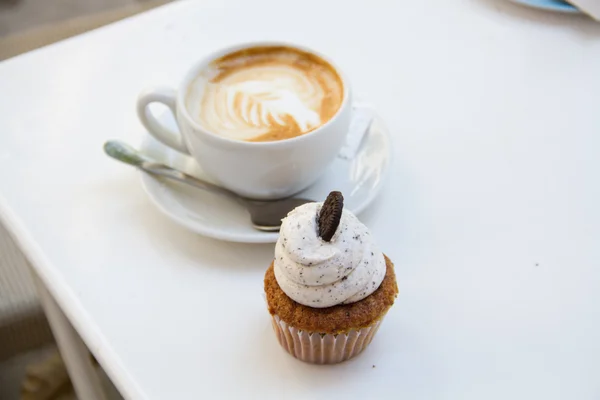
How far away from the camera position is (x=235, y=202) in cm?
82

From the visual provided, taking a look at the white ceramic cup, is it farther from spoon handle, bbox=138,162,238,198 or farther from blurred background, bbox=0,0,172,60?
blurred background, bbox=0,0,172,60

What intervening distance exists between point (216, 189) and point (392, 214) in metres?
0.23

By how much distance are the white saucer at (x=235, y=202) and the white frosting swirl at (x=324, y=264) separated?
114mm

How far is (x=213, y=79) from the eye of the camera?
34.2 inches

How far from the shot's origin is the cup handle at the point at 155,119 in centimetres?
81

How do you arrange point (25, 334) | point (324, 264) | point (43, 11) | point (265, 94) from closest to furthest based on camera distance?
point (324, 264), point (265, 94), point (25, 334), point (43, 11)

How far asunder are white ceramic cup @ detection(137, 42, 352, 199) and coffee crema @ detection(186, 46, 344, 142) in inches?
1.1

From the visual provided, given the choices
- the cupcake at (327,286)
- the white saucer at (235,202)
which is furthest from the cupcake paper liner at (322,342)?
the white saucer at (235,202)

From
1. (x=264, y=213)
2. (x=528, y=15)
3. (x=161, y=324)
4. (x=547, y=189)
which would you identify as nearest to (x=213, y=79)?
(x=264, y=213)

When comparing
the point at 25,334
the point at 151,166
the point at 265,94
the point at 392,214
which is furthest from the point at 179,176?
the point at 25,334

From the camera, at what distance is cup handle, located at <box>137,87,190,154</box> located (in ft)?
2.66

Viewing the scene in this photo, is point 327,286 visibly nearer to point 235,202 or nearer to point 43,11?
point 235,202

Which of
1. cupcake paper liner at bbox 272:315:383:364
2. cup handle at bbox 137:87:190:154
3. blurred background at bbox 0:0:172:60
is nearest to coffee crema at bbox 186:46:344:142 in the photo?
cup handle at bbox 137:87:190:154

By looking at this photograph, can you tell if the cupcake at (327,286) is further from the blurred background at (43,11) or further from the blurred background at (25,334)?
the blurred background at (43,11)
